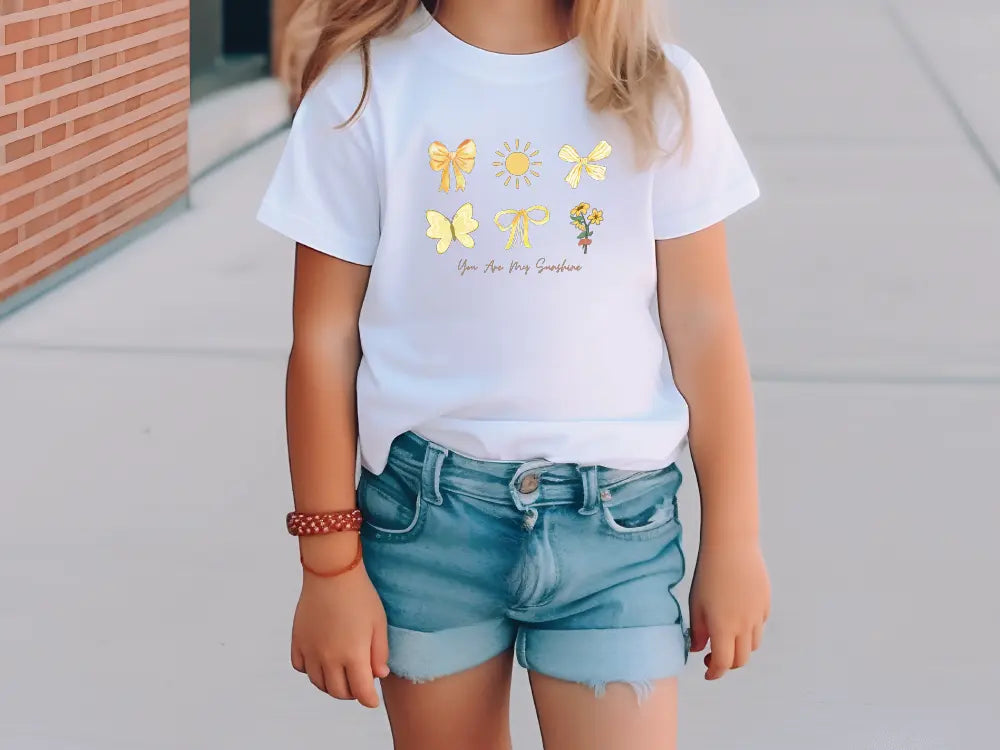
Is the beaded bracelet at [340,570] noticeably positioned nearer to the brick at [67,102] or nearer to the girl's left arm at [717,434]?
the girl's left arm at [717,434]

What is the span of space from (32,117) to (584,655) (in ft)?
11.5

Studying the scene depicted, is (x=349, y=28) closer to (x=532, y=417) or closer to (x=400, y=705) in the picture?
(x=532, y=417)

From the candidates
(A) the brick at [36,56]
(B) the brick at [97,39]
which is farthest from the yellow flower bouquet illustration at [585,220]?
(B) the brick at [97,39]

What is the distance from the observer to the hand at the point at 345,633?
161cm

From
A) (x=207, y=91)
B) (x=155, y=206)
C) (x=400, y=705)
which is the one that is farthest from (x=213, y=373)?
(x=207, y=91)

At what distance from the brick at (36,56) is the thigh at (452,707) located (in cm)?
328

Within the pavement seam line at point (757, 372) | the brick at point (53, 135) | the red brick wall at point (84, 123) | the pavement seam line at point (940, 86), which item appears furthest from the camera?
the pavement seam line at point (940, 86)

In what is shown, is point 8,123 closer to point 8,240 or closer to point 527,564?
point 8,240

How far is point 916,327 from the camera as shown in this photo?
15.3 feet

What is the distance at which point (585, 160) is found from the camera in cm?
158

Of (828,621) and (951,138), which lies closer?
(828,621)

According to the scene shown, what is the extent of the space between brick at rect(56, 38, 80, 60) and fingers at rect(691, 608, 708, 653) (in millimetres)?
3656

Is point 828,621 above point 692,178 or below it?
below

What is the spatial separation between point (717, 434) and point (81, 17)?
3.81 m
